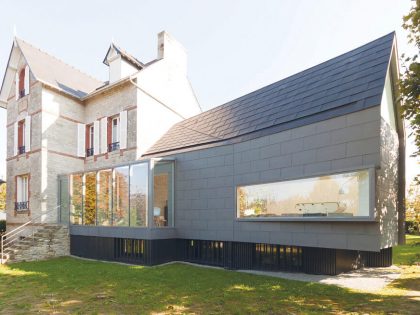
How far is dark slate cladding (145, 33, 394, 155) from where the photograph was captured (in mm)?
8906

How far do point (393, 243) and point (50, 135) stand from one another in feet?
53.9

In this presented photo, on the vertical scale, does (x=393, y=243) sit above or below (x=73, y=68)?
below

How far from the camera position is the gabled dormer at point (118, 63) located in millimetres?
16578

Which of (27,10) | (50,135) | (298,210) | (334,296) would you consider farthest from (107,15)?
(334,296)

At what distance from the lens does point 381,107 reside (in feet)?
26.8

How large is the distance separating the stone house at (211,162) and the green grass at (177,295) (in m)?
1.38

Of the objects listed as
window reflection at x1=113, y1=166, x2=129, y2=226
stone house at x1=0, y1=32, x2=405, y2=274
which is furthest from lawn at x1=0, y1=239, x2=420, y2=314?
window reflection at x1=113, y1=166, x2=129, y2=226

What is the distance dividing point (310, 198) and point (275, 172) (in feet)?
4.97

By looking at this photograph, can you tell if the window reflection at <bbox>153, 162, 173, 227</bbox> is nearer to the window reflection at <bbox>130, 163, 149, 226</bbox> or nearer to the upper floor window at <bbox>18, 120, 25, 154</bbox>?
the window reflection at <bbox>130, 163, 149, 226</bbox>

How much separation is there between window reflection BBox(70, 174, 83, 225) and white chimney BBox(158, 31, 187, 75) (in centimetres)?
839

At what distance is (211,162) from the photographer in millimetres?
12414

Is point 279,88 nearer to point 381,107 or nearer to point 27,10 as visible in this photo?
point 381,107

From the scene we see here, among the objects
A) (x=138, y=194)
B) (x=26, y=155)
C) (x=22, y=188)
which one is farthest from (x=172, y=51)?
(x=22, y=188)

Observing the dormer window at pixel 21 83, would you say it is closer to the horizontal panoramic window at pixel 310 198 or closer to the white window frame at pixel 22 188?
the white window frame at pixel 22 188
